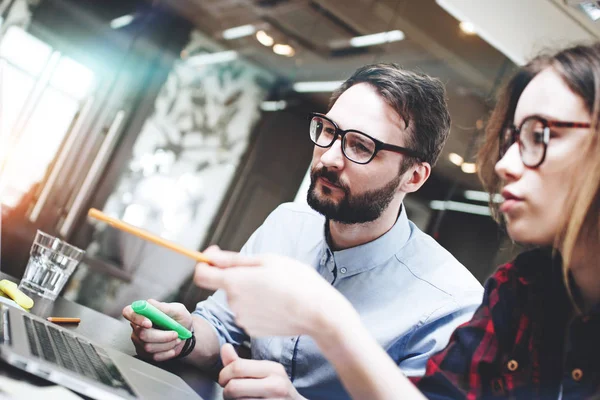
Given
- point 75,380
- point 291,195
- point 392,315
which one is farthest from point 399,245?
point 291,195

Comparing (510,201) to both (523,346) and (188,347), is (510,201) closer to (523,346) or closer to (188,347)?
(523,346)

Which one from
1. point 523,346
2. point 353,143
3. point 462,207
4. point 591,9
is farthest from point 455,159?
point 523,346

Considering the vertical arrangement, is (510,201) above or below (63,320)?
above

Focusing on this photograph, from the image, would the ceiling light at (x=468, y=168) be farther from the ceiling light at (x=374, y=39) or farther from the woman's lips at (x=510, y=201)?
the woman's lips at (x=510, y=201)

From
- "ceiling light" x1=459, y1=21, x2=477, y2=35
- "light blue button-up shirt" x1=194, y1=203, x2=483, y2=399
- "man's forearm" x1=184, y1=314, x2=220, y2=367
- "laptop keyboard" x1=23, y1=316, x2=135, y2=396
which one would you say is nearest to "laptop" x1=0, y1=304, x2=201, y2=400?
"laptop keyboard" x1=23, y1=316, x2=135, y2=396

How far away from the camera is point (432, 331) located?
134cm

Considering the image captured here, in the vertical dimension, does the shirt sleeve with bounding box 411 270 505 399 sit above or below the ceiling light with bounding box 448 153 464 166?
below

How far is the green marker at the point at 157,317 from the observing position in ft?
3.93

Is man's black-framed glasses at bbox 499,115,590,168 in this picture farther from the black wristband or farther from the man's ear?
the black wristband

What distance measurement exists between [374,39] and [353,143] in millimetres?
1911

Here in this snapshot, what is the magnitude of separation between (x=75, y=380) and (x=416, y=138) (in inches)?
45.8

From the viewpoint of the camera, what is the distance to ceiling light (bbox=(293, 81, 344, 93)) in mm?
3230

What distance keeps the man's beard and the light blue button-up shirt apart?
3.1 inches

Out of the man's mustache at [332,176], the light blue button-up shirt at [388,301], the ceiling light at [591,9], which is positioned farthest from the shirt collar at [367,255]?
the ceiling light at [591,9]
